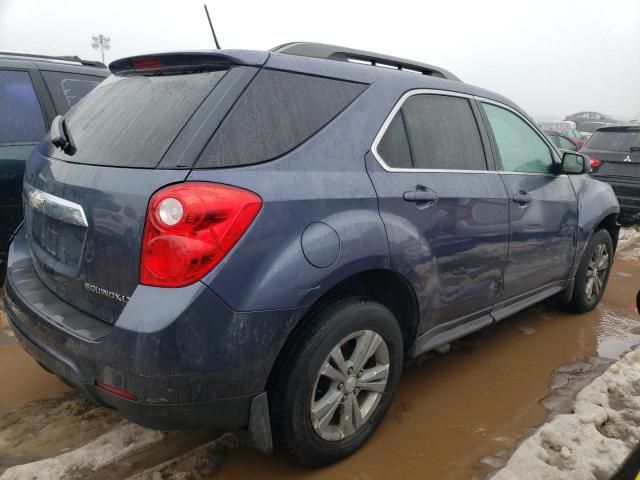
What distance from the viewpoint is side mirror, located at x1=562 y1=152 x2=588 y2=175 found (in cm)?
359

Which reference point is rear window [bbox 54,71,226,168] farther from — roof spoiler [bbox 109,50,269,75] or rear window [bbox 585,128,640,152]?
rear window [bbox 585,128,640,152]

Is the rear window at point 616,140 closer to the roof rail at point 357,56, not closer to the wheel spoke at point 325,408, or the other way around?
the roof rail at point 357,56

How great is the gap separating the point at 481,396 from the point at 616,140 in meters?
6.26

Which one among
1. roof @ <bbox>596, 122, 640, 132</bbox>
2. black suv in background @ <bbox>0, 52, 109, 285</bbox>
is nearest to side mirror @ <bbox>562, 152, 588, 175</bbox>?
black suv in background @ <bbox>0, 52, 109, 285</bbox>

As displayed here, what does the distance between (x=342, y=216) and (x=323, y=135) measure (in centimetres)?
35

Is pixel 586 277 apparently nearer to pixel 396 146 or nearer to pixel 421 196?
pixel 421 196

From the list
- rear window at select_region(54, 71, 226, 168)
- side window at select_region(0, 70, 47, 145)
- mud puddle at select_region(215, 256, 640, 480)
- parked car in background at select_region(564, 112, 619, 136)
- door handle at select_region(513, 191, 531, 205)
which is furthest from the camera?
parked car in background at select_region(564, 112, 619, 136)

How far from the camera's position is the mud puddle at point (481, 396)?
7.66 ft

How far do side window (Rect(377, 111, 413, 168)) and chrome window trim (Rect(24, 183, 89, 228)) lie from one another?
128cm

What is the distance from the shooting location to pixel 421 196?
2.42m

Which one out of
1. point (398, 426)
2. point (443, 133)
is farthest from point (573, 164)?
point (398, 426)

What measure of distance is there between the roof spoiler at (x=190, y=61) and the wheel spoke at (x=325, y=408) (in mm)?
1380

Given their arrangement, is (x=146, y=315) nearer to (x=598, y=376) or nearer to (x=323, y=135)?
(x=323, y=135)

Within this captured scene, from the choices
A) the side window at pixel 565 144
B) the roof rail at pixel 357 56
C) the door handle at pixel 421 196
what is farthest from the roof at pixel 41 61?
the side window at pixel 565 144
